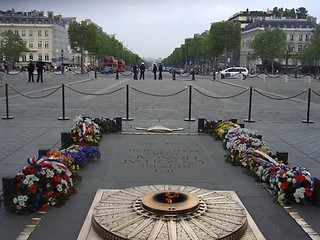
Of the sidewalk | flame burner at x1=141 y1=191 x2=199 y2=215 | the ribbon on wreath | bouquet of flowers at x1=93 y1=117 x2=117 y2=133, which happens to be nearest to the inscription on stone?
the sidewalk

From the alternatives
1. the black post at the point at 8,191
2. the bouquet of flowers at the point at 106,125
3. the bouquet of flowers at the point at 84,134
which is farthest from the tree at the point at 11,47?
the black post at the point at 8,191

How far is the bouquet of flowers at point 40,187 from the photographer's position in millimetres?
5121

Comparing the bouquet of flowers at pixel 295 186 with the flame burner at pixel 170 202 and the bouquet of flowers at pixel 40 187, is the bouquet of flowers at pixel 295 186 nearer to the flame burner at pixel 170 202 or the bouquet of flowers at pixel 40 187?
the flame burner at pixel 170 202

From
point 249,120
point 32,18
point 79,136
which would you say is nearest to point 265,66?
point 32,18

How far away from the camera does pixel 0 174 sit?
22.4ft

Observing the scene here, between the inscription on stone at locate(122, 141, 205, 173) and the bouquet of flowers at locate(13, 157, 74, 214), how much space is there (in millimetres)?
1838

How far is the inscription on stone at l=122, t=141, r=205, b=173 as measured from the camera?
715 cm

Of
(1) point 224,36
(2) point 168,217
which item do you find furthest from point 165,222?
(1) point 224,36

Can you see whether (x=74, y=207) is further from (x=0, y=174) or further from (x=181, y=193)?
(x=0, y=174)

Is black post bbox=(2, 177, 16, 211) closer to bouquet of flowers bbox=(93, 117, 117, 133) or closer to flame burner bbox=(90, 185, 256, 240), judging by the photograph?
flame burner bbox=(90, 185, 256, 240)

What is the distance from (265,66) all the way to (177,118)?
275 ft

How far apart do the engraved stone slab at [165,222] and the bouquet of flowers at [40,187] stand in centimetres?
58

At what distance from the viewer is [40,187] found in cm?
527

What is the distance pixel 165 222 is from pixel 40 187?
1811 millimetres
